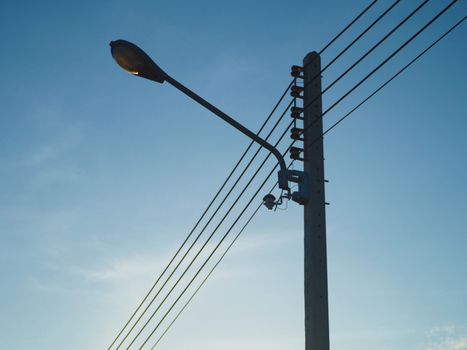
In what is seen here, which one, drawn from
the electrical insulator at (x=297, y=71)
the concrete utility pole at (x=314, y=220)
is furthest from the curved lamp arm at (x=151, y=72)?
the electrical insulator at (x=297, y=71)

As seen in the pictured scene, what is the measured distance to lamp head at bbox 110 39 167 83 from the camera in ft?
23.3

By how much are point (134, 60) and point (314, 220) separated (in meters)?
3.17

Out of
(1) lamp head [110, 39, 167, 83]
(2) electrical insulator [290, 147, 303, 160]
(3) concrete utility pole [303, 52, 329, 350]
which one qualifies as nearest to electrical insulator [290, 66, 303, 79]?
(3) concrete utility pole [303, 52, 329, 350]

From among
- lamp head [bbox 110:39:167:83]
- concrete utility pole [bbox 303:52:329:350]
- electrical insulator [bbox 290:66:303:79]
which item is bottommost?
concrete utility pole [bbox 303:52:329:350]

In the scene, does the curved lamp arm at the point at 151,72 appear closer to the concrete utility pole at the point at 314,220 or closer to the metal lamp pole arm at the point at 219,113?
the metal lamp pole arm at the point at 219,113

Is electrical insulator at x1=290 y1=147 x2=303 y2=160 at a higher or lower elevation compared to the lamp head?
lower

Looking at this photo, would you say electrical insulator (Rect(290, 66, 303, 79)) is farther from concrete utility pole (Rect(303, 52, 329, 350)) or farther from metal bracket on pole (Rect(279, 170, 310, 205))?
metal bracket on pole (Rect(279, 170, 310, 205))

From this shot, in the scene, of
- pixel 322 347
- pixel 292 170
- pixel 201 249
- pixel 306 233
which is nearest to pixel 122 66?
pixel 292 170

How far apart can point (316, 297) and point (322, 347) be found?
0.58m

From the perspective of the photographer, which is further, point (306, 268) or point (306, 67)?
point (306, 67)

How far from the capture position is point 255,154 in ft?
30.5

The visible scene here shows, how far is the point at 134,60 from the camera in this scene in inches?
283

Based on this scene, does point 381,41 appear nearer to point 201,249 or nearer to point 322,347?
point 322,347

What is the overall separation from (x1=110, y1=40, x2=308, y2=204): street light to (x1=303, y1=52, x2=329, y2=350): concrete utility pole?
0.55ft
